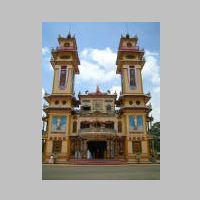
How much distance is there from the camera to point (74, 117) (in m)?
31.4

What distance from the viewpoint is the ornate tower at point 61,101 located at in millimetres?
29359

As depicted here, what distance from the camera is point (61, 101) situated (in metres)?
31.5

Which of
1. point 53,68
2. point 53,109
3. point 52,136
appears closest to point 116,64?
point 53,68

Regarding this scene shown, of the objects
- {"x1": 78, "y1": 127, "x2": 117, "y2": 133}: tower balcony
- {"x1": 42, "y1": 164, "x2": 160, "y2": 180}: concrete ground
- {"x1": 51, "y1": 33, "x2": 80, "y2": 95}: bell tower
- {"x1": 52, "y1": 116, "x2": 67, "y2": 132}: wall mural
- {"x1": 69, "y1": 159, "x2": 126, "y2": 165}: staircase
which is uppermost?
{"x1": 51, "y1": 33, "x2": 80, "y2": 95}: bell tower

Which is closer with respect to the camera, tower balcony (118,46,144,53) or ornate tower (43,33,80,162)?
ornate tower (43,33,80,162)

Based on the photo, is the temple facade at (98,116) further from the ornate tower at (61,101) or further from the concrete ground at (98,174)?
the concrete ground at (98,174)

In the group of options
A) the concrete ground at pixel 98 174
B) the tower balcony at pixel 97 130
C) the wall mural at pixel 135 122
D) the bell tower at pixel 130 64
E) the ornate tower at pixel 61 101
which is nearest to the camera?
the concrete ground at pixel 98 174

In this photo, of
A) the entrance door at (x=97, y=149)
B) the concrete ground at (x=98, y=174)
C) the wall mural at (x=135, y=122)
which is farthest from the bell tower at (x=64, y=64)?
the concrete ground at (x=98, y=174)

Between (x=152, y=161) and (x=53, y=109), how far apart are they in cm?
1386

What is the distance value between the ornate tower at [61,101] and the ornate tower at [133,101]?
6936 millimetres

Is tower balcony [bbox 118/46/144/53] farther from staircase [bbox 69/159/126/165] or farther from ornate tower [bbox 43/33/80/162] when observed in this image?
staircase [bbox 69/159/126/165]

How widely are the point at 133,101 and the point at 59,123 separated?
391 inches

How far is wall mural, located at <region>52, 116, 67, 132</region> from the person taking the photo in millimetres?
30031

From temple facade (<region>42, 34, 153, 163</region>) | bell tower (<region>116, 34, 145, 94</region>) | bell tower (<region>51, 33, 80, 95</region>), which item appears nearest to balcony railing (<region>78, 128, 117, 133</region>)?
temple facade (<region>42, 34, 153, 163</region>)
